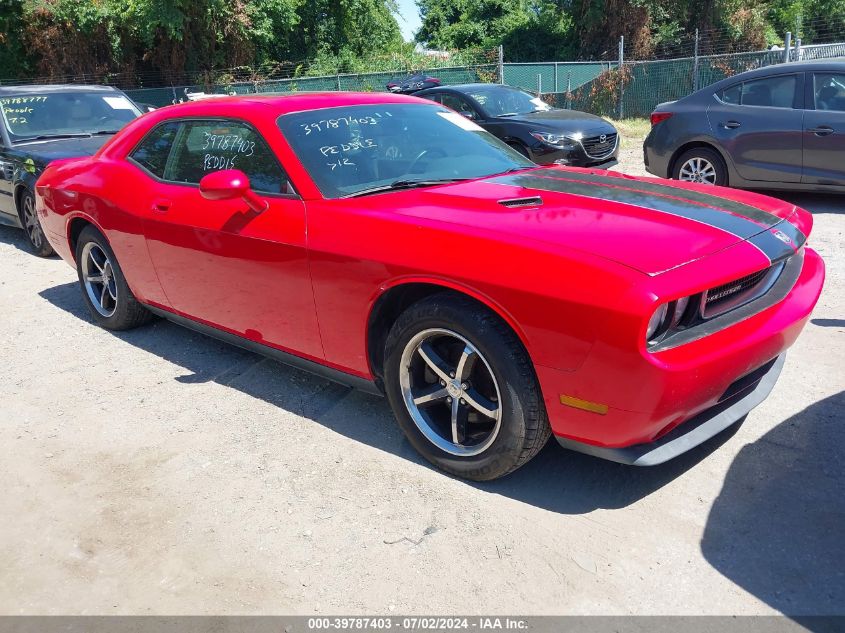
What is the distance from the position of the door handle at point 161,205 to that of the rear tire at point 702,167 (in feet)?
19.8

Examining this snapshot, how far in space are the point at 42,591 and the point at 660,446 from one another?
7.77 feet

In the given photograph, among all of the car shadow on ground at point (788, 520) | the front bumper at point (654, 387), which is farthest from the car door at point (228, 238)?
the car shadow on ground at point (788, 520)

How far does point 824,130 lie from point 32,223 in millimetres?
8046

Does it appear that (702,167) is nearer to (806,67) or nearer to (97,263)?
(806,67)

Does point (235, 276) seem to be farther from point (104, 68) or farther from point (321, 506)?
point (104, 68)

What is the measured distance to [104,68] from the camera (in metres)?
29.8

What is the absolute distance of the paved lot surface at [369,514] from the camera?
267cm

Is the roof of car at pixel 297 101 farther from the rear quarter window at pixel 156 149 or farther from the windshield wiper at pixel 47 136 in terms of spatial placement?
the windshield wiper at pixel 47 136

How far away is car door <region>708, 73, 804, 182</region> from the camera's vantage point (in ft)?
25.6

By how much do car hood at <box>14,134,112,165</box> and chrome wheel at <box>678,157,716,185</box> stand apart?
6367 millimetres

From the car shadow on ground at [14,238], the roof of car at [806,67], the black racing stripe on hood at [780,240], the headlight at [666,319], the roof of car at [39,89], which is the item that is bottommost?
the car shadow on ground at [14,238]

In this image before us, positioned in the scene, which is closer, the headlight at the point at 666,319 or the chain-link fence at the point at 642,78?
the headlight at the point at 666,319

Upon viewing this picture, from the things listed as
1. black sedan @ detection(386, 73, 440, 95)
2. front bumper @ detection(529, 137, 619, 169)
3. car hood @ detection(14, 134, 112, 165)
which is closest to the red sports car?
car hood @ detection(14, 134, 112, 165)

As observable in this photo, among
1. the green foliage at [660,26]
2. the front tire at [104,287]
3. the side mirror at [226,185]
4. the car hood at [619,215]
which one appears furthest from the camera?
the green foliage at [660,26]
